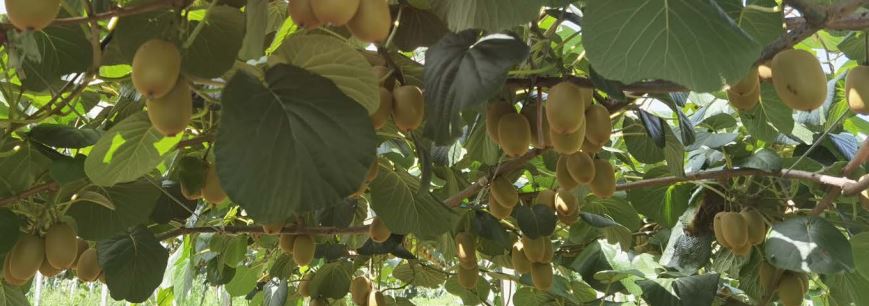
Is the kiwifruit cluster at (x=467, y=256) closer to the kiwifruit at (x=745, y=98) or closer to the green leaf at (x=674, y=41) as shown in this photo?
the kiwifruit at (x=745, y=98)

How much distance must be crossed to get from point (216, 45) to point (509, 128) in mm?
350

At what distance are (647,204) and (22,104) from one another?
124cm

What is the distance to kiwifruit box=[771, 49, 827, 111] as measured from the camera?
69 centimetres

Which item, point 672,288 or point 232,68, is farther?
point 672,288

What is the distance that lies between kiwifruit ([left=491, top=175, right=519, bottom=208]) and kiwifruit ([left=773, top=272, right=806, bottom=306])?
1.85ft

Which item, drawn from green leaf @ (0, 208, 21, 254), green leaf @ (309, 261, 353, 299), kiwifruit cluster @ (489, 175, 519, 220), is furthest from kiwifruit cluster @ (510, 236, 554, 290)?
green leaf @ (0, 208, 21, 254)

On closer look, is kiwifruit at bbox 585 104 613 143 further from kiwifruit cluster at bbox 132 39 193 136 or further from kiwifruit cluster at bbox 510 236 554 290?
kiwifruit cluster at bbox 510 236 554 290

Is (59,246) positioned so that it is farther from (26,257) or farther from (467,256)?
(467,256)

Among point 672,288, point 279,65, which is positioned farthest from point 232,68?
point 672,288

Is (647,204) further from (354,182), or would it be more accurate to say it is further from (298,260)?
(354,182)

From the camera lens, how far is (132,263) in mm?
1254

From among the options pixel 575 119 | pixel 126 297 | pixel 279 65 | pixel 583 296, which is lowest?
pixel 583 296

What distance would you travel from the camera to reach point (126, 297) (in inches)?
48.8

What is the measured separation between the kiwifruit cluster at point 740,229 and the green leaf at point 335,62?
830mm
